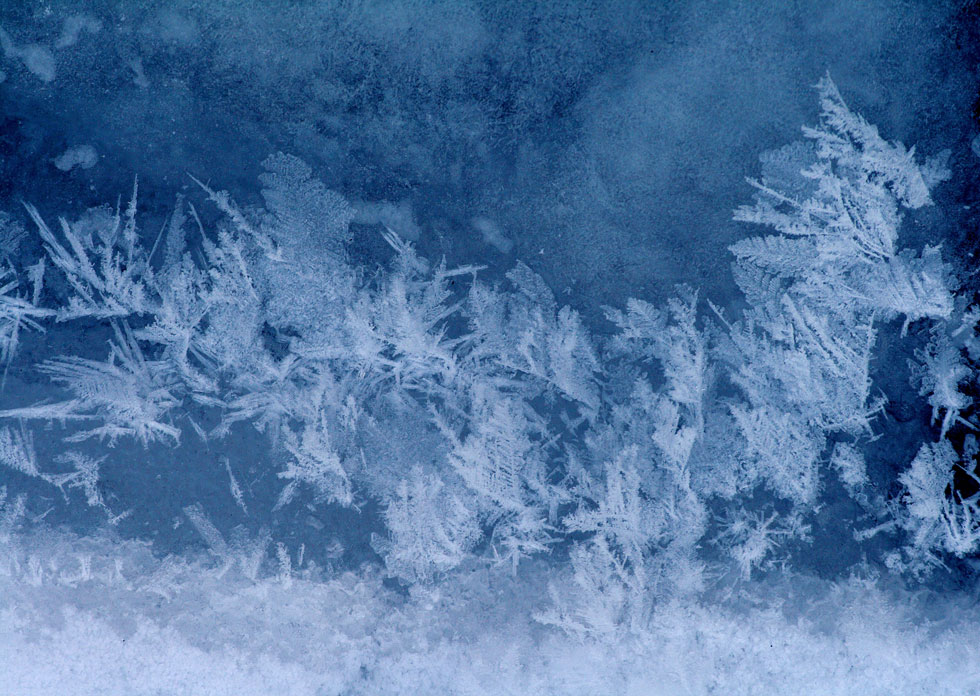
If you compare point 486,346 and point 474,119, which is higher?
point 474,119

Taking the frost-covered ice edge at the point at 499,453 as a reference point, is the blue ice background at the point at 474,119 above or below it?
above

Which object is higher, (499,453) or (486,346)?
(486,346)

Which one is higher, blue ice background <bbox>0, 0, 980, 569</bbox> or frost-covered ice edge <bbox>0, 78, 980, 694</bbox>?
blue ice background <bbox>0, 0, 980, 569</bbox>

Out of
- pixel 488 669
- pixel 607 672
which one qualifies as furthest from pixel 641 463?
pixel 488 669

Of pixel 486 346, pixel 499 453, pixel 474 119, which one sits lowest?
pixel 499 453

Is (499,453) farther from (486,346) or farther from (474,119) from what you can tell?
(474,119)

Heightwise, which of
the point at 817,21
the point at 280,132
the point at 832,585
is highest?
the point at 817,21

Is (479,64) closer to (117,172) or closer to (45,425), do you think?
(117,172)

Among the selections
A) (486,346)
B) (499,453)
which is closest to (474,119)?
Result: (486,346)
